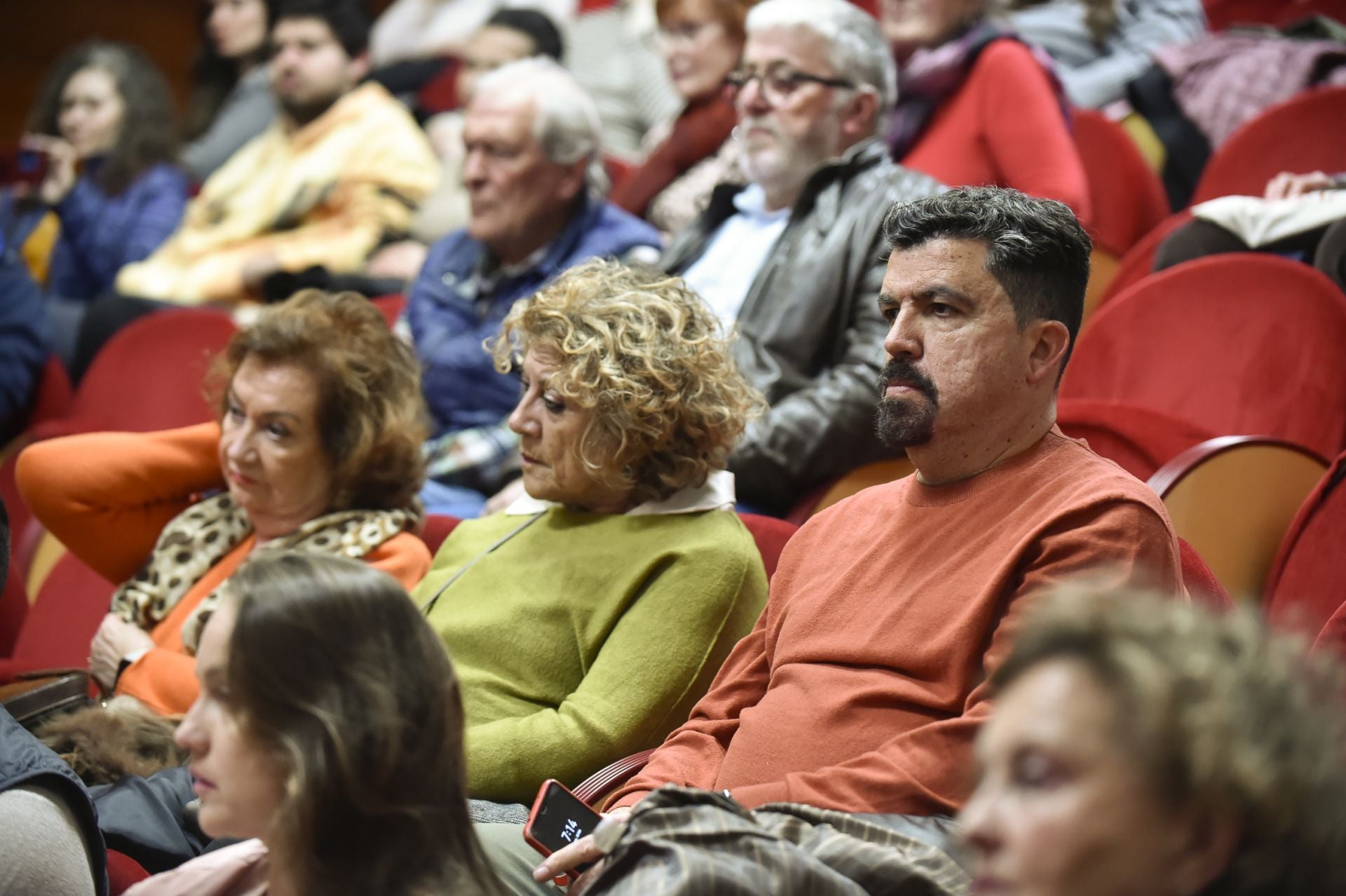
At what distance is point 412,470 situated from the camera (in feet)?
7.08

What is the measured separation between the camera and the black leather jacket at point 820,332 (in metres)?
2.19

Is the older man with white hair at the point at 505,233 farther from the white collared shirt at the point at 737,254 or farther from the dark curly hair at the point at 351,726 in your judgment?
the dark curly hair at the point at 351,726

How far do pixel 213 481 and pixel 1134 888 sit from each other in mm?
1738

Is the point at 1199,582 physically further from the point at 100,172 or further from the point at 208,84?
the point at 208,84

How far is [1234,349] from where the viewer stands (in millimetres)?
2182

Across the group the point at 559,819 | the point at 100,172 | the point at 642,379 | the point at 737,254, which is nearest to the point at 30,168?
the point at 100,172

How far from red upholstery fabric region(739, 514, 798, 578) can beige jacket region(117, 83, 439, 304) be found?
6.53 feet

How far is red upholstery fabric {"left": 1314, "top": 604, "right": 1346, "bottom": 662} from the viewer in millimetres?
1451

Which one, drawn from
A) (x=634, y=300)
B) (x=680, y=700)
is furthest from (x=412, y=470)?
(x=680, y=700)

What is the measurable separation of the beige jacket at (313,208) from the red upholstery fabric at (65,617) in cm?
141

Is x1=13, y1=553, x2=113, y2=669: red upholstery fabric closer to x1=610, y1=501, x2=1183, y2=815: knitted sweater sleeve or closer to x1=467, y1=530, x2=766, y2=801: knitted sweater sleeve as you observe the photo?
x1=467, y1=530, x2=766, y2=801: knitted sweater sleeve

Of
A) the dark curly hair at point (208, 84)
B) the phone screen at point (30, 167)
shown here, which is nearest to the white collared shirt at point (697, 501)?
the phone screen at point (30, 167)

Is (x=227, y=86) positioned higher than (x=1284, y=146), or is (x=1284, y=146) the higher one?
(x=1284, y=146)

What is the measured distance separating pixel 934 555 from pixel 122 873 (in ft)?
2.98
